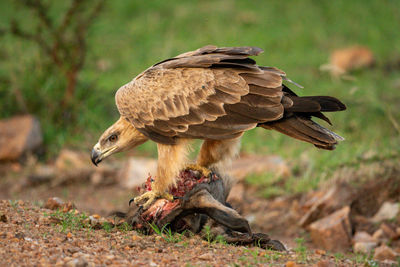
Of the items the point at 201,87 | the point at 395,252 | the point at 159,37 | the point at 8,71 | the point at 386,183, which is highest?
the point at 159,37

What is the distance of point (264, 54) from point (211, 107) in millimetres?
7059

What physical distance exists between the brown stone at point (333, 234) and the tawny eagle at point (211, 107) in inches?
57.0

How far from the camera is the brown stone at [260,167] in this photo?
22.5 feet

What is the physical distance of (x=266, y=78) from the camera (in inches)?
170

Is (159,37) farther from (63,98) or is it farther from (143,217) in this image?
(143,217)

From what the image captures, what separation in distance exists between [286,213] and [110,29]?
7359 mm

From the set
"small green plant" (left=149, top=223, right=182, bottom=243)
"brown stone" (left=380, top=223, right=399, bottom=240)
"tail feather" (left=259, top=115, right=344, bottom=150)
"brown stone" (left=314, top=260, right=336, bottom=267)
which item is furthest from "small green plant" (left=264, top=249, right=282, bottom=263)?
"brown stone" (left=380, top=223, right=399, bottom=240)

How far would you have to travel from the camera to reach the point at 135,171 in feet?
24.0

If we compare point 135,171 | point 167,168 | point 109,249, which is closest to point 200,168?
point 167,168

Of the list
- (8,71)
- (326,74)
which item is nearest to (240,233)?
(8,71)

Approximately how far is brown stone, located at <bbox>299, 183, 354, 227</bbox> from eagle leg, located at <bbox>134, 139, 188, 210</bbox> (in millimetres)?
2044

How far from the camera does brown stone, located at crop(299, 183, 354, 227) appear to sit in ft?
19.4

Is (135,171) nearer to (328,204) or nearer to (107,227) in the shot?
(328,204)

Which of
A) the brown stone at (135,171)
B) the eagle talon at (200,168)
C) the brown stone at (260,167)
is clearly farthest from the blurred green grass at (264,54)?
the eagle talon at (200,168)
